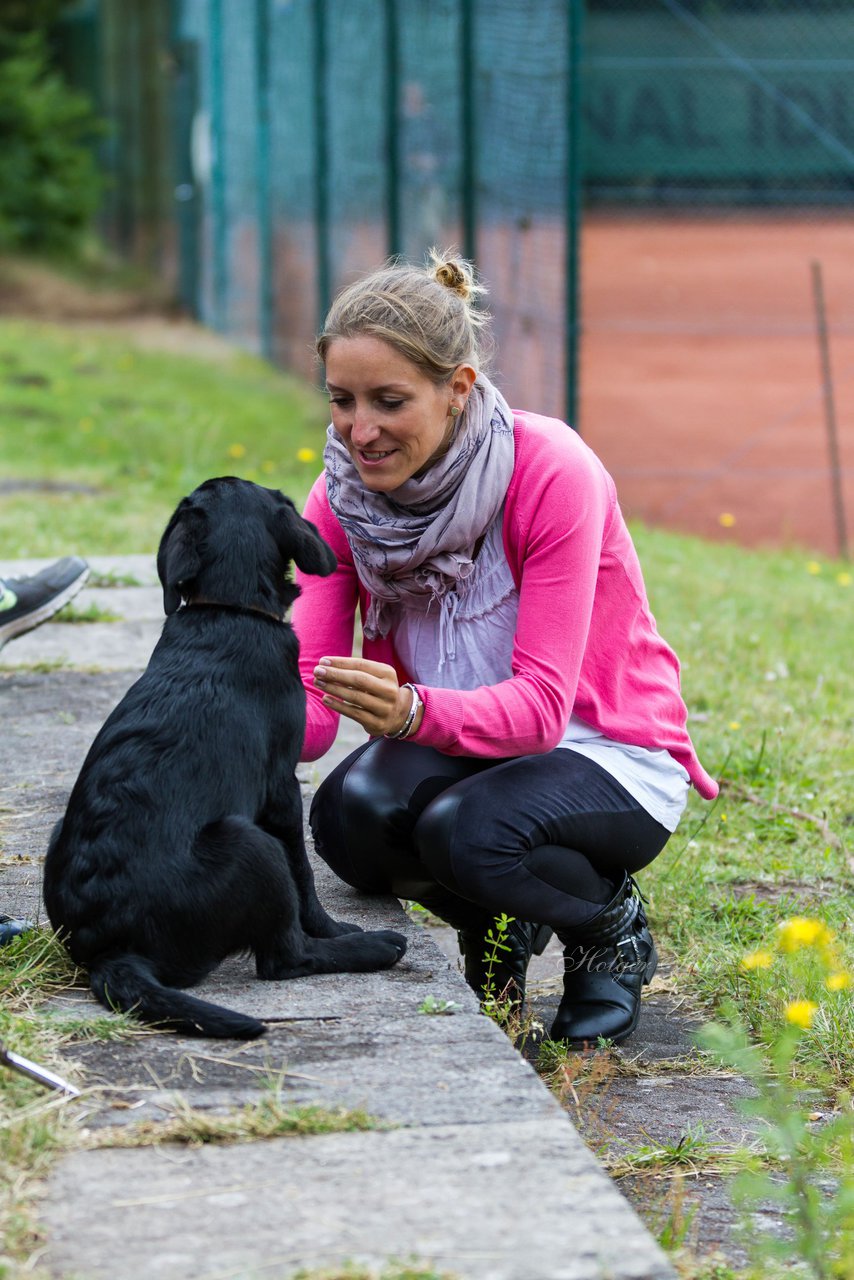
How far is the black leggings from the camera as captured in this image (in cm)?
280

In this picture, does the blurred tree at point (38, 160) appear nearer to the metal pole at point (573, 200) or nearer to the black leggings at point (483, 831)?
the metal pole at point (573, 200)

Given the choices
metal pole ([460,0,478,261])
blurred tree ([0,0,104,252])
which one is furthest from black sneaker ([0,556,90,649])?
blurred tree ([0,0,104,252])

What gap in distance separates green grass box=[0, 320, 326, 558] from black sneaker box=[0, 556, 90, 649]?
5.27 feet

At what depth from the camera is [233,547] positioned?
2.70 meters

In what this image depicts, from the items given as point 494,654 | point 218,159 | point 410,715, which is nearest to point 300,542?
point 410,715

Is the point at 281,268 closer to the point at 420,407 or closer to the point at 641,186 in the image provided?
the point at 641,186

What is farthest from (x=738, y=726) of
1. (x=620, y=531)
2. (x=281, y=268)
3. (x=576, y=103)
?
(x=281, y=268)

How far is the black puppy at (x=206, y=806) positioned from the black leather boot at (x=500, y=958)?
357 mm

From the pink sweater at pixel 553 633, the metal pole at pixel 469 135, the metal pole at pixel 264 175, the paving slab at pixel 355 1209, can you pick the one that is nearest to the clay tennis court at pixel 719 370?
the metal pole at pixel 469 135

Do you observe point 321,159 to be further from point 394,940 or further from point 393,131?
point 394,940

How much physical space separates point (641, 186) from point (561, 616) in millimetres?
12967

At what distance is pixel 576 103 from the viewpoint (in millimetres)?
7816

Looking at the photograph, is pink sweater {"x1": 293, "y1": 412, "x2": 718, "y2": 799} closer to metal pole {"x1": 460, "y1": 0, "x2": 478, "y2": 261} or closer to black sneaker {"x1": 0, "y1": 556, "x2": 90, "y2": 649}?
black sneaker {"x1": 0, "y1": 556, "x2": 90, "y2": 649}

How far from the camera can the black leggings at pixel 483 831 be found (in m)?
2.80
